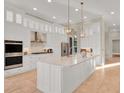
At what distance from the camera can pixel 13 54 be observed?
6055 millimetres

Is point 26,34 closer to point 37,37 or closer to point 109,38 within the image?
point 37,37

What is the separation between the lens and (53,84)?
348 cm

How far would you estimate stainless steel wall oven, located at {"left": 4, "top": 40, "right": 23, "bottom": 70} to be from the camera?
5.71 m

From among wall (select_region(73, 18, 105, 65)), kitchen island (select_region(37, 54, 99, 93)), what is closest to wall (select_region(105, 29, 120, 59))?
wall (select_region(73, 18, 105, 65))

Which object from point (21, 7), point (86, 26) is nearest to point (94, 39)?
point (86, 26)

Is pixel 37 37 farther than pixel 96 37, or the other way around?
pixel 96 37

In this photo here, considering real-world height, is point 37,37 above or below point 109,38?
below

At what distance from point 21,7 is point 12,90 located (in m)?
4.16

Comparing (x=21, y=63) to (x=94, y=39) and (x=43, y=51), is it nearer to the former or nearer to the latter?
(x=43, y=51)

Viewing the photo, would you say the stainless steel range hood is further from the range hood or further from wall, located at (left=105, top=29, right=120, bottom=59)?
wall, located at (left=105, top=29, right=120, bottom=59)

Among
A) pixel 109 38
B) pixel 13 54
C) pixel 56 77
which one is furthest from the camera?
pixel 109 38

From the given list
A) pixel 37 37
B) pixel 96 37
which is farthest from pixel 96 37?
pixel 37 37

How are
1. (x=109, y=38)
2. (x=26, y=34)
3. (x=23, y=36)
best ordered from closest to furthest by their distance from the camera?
(x=23, y=36)
(x=26, y=34)
(x=109, y=38)

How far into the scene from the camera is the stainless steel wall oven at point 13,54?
571 centimetres
